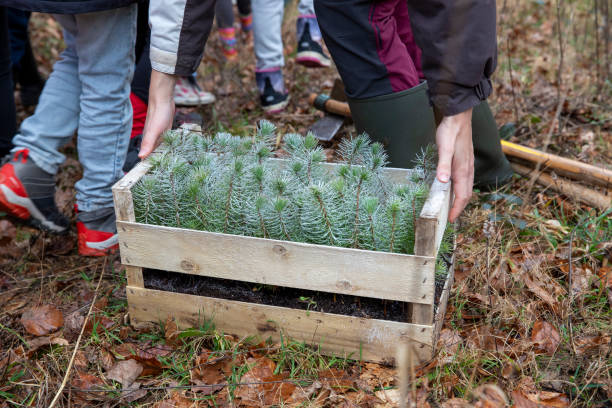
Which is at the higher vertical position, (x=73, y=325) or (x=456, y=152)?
(x=456, y=152)

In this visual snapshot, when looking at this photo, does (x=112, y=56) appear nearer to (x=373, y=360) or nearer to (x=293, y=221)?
(x=293, y=221)

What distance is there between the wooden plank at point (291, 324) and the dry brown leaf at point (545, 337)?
0.40 m

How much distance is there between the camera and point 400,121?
2.21 meters

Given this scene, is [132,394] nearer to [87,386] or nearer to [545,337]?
[87,386]

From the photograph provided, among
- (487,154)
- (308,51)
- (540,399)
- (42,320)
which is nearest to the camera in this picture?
(540,399)

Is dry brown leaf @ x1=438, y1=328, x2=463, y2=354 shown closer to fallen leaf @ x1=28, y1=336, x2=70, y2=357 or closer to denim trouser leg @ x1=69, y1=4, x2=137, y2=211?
fallen leaf @ x1=28, y1=336, x2=70, y2=357

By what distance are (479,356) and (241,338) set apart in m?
0.78

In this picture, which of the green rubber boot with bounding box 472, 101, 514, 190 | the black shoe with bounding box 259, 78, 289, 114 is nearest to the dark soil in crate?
the green rubber boot with bounding box 472, 101, 514, 190

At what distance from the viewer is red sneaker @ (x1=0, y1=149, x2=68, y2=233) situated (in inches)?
97.1

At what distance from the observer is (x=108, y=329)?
2066mm

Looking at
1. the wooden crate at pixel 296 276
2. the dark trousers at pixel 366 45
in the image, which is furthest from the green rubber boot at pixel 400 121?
the wooden crate at pixel 296 276

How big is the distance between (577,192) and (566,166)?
0.44 feet

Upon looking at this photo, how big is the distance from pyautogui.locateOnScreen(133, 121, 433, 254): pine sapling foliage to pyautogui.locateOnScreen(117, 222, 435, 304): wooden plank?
66 mm

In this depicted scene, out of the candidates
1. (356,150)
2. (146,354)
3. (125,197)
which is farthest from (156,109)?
(146,354)
